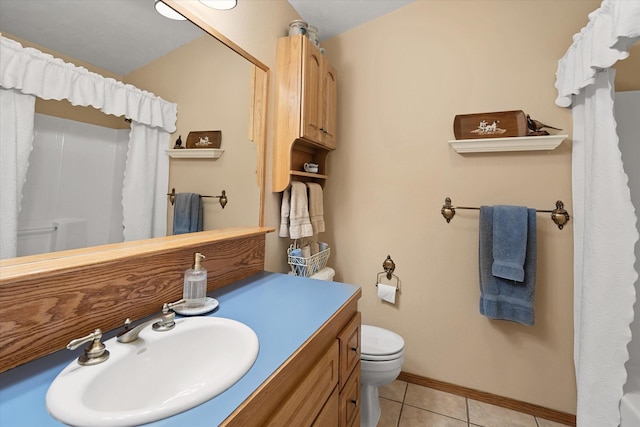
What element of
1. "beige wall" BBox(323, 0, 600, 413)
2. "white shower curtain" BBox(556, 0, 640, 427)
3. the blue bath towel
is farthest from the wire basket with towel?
"white shower curtain" BBox(556, 0, 640, 427)

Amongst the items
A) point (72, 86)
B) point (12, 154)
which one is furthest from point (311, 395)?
point (72, 86)

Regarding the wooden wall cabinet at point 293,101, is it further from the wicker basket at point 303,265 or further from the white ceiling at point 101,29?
the white ceiling at point 101,29

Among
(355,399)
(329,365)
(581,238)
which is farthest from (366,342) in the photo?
(581,238)

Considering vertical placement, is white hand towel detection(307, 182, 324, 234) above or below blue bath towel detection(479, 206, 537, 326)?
above

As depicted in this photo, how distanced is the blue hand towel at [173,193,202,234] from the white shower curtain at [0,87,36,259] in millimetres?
461

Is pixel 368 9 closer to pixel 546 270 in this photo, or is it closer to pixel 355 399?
pixel 546 270

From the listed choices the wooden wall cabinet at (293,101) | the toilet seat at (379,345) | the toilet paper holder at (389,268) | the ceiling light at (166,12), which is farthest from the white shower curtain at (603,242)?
the ceiling light at (166,12)

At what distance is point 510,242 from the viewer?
5.36 feet

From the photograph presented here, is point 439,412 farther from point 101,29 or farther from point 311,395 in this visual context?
point 101,29

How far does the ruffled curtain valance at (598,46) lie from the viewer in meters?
1.02

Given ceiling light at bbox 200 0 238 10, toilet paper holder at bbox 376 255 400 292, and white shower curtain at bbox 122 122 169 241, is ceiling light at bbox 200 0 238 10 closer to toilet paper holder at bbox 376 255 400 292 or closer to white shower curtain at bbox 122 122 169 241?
white shower curtain at bbox 122 122 169 241

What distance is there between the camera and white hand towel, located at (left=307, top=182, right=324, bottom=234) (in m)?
1.92

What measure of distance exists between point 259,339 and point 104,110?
798 millimetres

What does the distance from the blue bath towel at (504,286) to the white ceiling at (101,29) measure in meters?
1.79
